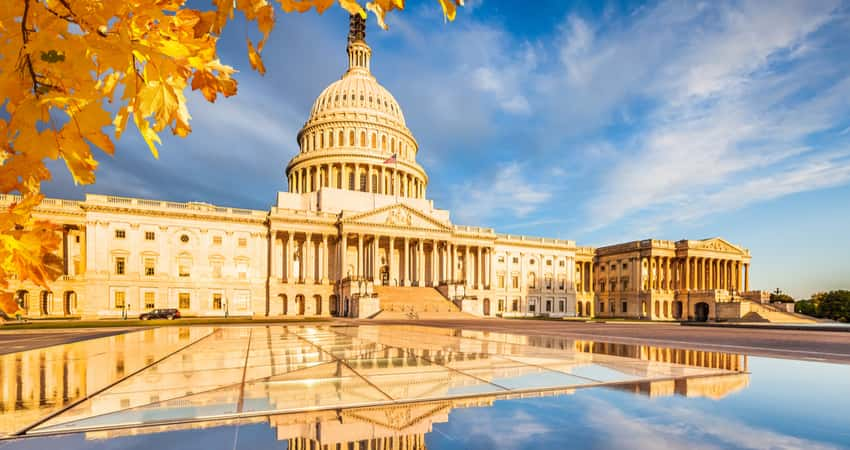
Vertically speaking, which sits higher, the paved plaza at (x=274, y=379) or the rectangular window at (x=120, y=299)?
the paved plaza at (x=274, y=379)

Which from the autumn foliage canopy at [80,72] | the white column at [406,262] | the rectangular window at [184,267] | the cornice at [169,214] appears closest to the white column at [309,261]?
the cornice at [169,214]

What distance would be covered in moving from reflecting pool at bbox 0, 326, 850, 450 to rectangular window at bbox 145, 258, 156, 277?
191 feet

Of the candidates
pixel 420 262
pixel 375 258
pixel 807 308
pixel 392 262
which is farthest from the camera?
pixel 807 308

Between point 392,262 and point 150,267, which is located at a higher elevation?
point 392,262

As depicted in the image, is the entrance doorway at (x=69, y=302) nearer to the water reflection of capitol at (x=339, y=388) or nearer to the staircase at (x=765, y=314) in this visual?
the water reflection of capitol at (x=339, y=388)

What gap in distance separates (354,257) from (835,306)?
89826mm

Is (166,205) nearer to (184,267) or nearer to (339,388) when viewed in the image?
(184,267)

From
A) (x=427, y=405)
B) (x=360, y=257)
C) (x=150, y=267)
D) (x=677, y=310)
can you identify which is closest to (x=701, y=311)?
(x=677, y=310)

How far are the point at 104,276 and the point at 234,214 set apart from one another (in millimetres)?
17631

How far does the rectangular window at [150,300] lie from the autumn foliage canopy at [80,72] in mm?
67981

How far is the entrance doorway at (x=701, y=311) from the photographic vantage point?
84537 millimetres

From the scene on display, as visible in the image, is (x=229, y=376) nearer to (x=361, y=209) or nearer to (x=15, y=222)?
(x=15, y=222)

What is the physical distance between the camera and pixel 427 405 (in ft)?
16.5

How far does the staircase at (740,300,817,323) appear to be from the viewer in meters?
67.4
